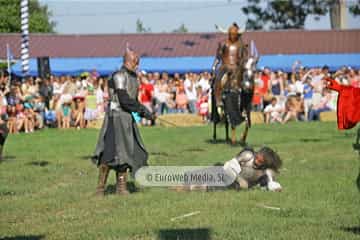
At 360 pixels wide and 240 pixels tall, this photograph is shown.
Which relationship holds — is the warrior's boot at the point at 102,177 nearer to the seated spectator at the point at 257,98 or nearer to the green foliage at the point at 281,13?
the seated spectator at the point at 257,98

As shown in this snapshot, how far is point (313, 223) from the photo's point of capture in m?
8.52

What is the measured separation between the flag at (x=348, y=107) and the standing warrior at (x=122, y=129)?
3.83 m

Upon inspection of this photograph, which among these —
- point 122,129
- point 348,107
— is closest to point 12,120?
point 122,129

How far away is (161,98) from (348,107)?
22.1 metres

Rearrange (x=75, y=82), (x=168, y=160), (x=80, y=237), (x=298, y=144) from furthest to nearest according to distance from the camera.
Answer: (x=75, y=82) < (x=298, y=144) < (x=168, y=160) < (x=80, y=237)

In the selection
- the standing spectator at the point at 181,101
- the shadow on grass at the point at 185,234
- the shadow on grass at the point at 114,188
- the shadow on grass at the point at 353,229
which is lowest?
the shadow on grass at the point at 114,188

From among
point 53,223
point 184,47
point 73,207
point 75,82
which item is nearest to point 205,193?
point 73,207

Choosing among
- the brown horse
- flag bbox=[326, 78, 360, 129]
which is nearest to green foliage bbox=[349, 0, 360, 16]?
the brown horse

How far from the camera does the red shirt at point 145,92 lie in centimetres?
2753

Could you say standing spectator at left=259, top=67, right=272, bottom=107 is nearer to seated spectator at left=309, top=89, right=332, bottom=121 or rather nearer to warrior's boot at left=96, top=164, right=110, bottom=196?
seated spectator at left=309, top=89, right=332, bottom=121

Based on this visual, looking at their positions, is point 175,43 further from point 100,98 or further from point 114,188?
point 114,188

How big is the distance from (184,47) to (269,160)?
34.7 m

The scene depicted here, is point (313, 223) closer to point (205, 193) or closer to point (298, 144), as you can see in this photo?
point (205, 193)

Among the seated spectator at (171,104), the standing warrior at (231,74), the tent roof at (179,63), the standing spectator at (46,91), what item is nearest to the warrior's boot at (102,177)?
the standing warrior at (231,74)
